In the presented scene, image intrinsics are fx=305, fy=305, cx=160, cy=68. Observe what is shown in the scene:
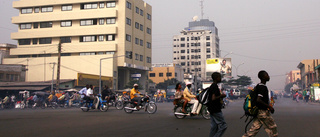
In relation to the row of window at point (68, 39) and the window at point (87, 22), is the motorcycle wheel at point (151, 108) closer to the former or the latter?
the row of window at point (68, 39)

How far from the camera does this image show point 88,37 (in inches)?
2333

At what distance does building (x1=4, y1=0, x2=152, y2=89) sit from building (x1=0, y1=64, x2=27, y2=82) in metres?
5.09

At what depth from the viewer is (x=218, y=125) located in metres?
6.09

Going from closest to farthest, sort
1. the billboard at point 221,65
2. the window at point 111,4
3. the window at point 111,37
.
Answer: the window at point 111,37 < the window at point 111,4 < the billboard at point 221,65

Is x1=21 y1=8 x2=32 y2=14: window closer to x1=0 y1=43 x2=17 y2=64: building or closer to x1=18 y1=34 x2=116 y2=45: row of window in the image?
x1=18 y1=34 x2=116 y2=45: row of window

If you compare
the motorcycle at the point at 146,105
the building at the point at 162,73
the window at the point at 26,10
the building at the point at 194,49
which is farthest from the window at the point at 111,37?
the building at the point at 194,49

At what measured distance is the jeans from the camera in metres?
6.01

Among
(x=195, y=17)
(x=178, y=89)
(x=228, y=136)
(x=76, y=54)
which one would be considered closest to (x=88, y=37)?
(x=76, y=54)

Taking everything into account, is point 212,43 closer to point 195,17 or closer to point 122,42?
point 195,17

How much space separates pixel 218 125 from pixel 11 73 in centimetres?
5228

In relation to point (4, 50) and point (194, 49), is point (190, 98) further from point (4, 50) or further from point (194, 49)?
point (194, 49)

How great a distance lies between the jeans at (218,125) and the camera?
19.7 ft

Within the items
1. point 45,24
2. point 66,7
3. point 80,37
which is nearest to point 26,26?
point 45,24

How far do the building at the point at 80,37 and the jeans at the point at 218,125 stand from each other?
163ft
